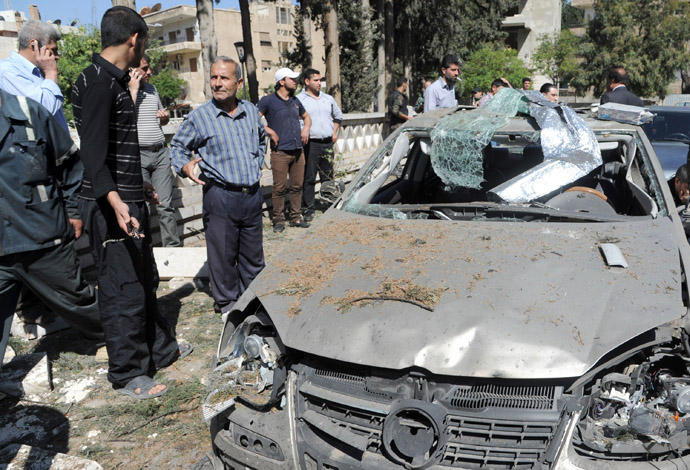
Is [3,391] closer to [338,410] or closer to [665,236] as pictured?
[338,410]

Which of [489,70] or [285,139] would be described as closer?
[285,139]

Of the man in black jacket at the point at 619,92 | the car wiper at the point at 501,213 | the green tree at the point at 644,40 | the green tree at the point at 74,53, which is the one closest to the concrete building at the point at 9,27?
the green tree at the point at 74,53

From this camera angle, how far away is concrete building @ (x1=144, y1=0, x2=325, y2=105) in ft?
191

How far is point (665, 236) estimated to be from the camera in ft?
10.0

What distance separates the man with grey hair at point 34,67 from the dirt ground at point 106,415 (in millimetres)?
1919

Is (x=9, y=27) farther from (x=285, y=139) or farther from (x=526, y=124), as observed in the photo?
(x=526, y=124)

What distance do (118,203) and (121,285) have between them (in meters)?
0.63

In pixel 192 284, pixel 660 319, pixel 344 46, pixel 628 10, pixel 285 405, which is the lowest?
pixel 192 284

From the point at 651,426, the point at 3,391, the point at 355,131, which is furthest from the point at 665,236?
the point at 355,131

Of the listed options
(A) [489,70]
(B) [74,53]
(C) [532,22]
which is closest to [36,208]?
(A) [489,70]

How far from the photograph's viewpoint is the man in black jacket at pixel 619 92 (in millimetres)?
7840

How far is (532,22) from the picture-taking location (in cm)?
4584

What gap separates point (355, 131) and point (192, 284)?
6.56m

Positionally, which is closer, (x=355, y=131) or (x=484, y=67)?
(x=355, y=131)
